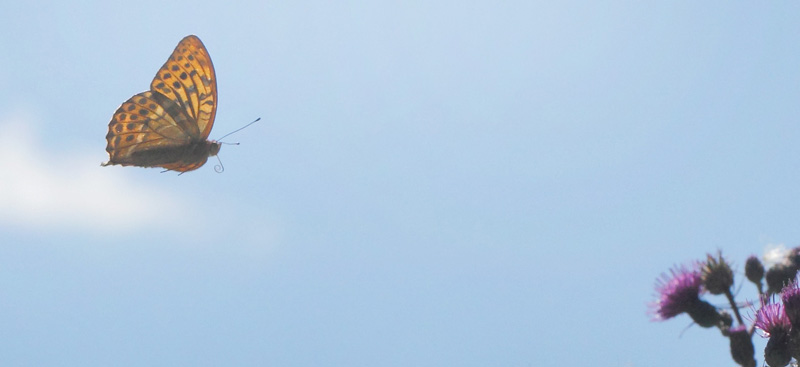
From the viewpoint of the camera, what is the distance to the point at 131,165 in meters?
8.91

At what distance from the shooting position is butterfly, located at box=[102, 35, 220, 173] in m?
9.54

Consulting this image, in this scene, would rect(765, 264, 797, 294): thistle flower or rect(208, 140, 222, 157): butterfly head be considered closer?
rect(765, 264, 797, 294): thistle flower

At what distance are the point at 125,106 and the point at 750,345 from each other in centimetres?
818

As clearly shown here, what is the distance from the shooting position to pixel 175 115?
10023mm

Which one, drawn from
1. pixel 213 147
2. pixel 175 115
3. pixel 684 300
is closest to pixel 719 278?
pixel 684 300

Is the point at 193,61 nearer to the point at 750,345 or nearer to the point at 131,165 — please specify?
the point at 131,165

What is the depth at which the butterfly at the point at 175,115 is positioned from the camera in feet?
31.3

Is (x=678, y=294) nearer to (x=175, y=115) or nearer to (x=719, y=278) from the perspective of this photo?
(x=719, y=278)

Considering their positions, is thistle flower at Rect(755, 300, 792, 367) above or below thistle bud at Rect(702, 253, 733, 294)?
below

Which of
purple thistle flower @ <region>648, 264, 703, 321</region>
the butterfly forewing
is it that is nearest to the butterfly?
the butterfly forewing

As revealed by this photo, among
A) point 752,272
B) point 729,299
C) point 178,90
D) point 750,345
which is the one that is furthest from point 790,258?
point 178,90

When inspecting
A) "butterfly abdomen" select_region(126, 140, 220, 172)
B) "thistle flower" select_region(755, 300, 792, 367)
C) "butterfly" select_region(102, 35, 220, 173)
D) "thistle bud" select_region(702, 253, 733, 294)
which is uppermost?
"butterfly" select_region(102, 35, 220, 173)

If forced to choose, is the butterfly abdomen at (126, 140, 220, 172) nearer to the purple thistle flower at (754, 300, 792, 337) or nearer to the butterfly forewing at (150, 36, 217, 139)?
the butterfly forewing at (150, 36, 217, 139)

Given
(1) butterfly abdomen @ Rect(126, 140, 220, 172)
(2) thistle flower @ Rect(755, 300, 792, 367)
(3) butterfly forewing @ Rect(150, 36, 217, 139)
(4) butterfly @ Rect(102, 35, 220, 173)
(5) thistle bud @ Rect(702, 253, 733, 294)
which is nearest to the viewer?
(2) thistle flower @ Rect(755, 300, 792, 367)
